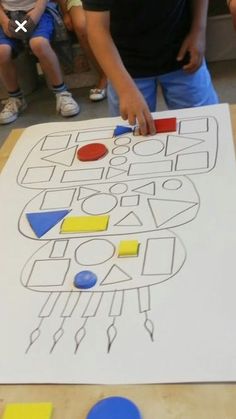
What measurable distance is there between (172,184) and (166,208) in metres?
0.06

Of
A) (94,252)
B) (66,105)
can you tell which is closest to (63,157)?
(94,252)

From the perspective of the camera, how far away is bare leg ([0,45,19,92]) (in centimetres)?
219

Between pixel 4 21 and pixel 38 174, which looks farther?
pixel 4 21

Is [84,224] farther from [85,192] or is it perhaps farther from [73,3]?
[73,3]

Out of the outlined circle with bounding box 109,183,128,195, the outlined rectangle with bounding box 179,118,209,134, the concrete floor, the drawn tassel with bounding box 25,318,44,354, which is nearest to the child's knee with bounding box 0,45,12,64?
the concrete floor

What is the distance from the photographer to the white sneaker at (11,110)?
2246 mm

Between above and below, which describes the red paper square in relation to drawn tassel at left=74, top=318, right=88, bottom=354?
above

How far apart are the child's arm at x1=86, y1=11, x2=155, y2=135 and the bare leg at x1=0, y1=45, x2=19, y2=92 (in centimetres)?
140

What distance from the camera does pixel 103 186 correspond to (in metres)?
0.74

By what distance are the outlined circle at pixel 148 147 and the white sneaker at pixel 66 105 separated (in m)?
1.39

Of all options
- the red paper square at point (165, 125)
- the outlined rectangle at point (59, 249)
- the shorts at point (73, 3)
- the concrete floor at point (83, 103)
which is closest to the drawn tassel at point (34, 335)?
the outlined rectangle at point (59, 249)

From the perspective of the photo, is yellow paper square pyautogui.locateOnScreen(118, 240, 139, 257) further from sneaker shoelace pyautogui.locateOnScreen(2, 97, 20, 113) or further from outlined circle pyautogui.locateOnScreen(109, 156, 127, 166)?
sneaker shoelace pyautogui.locateOnScreen(2, 97, 20, 113)

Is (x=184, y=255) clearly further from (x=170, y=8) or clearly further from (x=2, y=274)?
(x=170, y=8)

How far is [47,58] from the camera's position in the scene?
85.7 inches
